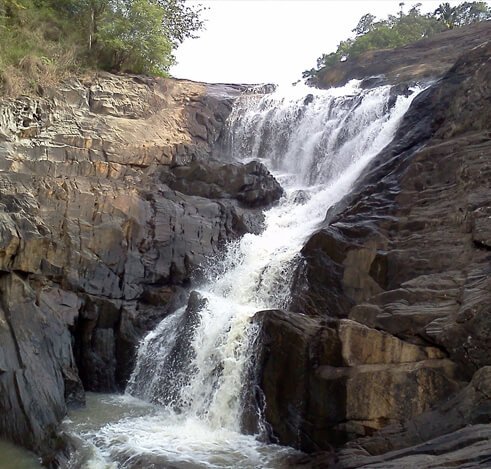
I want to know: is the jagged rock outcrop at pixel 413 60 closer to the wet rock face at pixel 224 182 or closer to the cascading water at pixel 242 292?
the cascading water at pixel 242 292

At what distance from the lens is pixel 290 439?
10539 mm

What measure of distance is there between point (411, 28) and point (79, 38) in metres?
22.6

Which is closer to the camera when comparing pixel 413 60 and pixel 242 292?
pixel 242 292

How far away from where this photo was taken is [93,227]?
1622 centimetres

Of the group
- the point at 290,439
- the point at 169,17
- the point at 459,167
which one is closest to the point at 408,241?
the point at 459,167

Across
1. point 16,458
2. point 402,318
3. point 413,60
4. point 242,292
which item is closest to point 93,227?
point 242,292

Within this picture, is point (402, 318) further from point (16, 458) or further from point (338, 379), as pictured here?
point (16, 458)

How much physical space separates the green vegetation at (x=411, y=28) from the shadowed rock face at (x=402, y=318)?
2062cm

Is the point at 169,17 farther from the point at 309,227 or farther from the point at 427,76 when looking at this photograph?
the point at 309,227

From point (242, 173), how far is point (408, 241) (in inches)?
338

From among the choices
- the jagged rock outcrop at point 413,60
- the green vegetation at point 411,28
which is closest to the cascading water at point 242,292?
the jagged rock outcrop at point 413,60

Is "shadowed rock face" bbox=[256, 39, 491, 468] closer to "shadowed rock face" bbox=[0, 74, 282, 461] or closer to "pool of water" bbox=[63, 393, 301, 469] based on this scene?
"pool of water" bbox=[63, 393, 301, 469]

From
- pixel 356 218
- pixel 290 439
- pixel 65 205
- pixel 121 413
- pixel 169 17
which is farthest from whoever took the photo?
pixel 169 17

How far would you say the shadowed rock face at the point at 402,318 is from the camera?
8.87 m
